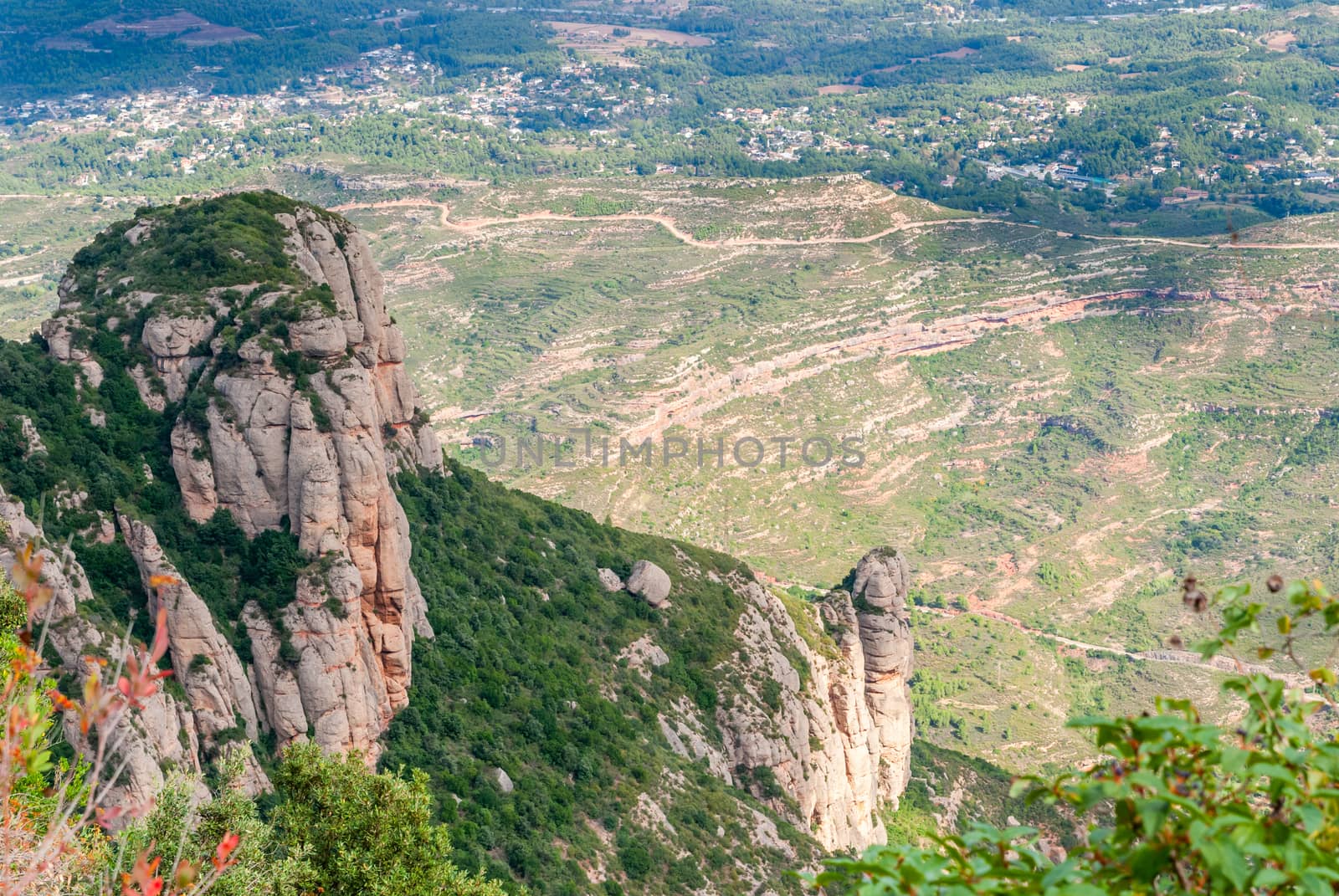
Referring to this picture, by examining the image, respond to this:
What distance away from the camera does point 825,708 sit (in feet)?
244

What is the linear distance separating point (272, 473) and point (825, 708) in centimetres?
3854

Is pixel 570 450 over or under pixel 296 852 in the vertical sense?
under

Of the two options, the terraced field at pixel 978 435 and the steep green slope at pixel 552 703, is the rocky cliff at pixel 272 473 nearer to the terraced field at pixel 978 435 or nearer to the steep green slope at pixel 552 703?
the steep green slope at pixel 552 703

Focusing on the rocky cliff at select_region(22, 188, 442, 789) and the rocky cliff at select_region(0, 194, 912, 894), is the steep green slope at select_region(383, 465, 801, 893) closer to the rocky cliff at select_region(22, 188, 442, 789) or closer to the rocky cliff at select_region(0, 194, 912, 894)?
the rocky cliff at select_region(0, 194, 912, 894)

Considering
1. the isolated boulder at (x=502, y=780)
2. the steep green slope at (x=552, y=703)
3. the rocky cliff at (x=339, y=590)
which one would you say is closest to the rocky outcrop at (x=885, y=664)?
the steep green slope at (x=552, y=703)

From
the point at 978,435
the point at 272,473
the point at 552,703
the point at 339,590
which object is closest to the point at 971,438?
the point at 978,435

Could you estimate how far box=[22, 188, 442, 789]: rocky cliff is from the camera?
4275cm

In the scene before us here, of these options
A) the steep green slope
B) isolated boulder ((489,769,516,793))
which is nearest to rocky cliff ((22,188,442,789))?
the steep green slope

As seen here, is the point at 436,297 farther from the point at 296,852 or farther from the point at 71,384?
the point at 296,852

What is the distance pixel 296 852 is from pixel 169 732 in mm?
8546

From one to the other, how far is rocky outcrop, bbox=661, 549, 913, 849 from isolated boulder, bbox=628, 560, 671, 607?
177 inches

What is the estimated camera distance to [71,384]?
159 ft

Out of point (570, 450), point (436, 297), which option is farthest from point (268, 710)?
point (436, 297)

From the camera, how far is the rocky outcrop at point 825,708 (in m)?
66.6
